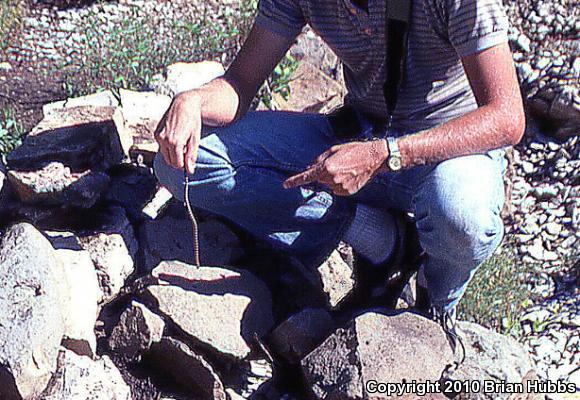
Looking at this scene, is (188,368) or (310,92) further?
(310,92)

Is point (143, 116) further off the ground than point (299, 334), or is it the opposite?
point (143, 116)

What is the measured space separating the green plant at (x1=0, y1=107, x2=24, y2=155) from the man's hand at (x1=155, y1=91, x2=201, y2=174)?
1.16m

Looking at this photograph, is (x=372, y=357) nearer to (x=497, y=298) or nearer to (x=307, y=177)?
(x=307, y=177)

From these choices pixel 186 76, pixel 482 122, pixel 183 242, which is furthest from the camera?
pixel 186 76

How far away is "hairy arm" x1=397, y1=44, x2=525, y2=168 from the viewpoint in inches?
113

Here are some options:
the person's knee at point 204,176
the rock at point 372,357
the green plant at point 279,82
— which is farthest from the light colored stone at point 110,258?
the green plant at point 279,82

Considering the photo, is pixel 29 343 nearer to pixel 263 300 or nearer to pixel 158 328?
pixel 158 328

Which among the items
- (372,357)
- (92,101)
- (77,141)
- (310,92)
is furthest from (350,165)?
(310,92)

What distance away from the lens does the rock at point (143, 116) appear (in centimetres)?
391

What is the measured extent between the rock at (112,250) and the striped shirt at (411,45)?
0.92m

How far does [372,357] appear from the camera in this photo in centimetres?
307

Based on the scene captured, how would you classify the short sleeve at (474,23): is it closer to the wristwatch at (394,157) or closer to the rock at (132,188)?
the wristwatch at (394,157)

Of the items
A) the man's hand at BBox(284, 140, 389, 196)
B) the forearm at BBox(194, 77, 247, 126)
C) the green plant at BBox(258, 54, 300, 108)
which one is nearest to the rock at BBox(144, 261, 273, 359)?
the forearm at BBox(194, 77, 247, 126)

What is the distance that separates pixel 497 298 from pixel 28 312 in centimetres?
198
